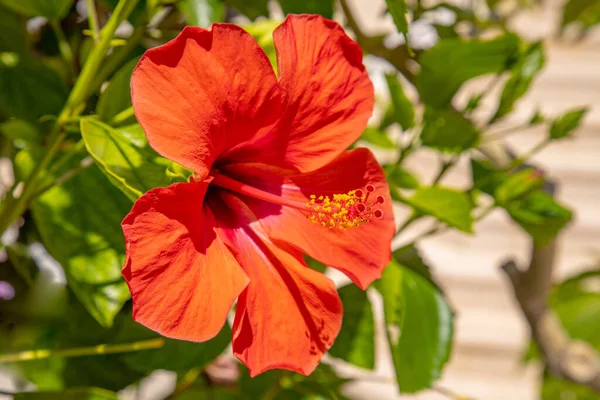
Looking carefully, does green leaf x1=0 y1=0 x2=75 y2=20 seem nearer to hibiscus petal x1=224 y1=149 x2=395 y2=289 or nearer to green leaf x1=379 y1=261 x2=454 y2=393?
hibiscus petal x1=224 y1=149 x2=395 y2=289

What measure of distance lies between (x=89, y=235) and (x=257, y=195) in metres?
0.12

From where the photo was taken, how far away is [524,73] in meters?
0.60

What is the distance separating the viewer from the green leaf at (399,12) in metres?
0.37

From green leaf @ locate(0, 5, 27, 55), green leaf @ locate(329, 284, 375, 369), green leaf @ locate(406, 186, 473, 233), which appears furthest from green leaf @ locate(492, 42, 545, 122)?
green leaf @ locate(0, 5, 27, 55)

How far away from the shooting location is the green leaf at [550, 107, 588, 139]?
61cm

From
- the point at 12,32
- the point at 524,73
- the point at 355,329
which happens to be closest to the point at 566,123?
the point at 524,73

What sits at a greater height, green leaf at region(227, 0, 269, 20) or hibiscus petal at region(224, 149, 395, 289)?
green leaf at region(227, 0, 269, 20)

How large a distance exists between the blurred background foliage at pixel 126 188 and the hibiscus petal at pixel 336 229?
8 centimetres

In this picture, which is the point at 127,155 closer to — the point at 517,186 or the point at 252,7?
the point at 252,7

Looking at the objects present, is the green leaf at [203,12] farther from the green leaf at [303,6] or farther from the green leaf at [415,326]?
the green leaf at [415,326]

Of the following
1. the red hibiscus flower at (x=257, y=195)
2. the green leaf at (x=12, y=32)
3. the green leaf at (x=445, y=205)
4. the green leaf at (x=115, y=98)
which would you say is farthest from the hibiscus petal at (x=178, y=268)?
the green leaf at (x=12, y=32)

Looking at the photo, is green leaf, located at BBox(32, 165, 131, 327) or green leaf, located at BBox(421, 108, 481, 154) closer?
green leaf, located at BBox(32, 165, 131, 327)

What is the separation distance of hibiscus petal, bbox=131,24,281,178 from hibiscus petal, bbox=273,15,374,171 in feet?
0.06

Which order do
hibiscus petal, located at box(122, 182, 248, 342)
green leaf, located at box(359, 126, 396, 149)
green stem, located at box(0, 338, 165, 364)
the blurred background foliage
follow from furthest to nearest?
green leaf, located at box(359, 126, 396, 149) → green stem, located at box(0, 338, 165, 364) → the blurred background foliage → hibiscus petal, located at box(122, 182, 248, 342)
